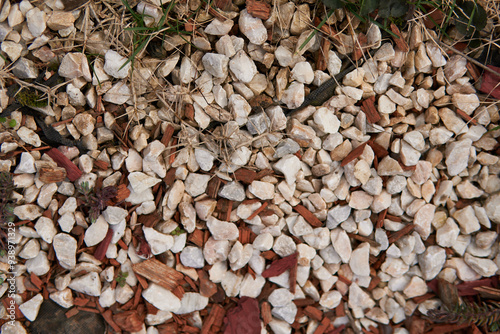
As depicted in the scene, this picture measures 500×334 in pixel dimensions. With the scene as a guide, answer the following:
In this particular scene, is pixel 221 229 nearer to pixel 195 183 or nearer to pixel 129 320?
pixel 195 183

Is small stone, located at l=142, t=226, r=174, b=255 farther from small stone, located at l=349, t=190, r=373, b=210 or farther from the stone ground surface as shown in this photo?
small stone, located at l=349, t=190, r=373, b=210

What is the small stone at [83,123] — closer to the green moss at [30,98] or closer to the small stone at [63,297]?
the green moss at [30,98]

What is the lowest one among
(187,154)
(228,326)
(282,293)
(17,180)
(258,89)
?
(228,326)

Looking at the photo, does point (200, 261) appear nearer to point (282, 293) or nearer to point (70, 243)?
point (282, 293)

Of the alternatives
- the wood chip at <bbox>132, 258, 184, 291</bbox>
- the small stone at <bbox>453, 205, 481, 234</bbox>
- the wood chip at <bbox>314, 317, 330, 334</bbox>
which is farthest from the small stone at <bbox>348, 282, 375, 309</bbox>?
the wood chip at <bbox>132, 258, 184, 291</bbox>

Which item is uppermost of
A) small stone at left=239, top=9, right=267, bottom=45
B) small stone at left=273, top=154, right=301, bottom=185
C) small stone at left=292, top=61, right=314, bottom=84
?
small stone at left=239, top=9, right=267, bottom=45

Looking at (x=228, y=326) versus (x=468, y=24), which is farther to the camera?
(x=228, y=326)

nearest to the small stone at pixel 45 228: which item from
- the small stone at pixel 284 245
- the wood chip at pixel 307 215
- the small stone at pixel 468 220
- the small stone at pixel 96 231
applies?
the small stone at pixel 96 231

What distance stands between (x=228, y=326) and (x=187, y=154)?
80cm

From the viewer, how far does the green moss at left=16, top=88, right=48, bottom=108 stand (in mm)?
1435

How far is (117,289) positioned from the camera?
5.01 feet

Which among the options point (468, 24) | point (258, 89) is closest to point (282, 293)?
point (258, 89)

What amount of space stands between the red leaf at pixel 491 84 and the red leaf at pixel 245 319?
142 centimetres

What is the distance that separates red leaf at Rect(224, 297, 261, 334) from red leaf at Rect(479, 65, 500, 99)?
1.42 metres
